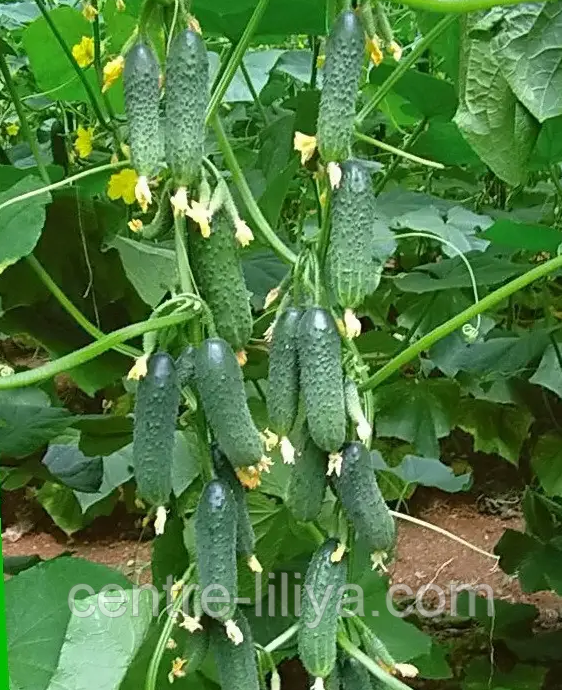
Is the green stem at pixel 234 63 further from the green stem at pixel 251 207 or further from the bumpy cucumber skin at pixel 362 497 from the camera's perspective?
the bumpy cucumber skin at pixel 362 497

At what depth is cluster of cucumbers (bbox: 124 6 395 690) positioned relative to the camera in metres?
0.67

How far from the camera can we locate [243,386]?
0.72m

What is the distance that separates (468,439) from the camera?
108 inches

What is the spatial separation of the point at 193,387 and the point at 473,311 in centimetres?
21

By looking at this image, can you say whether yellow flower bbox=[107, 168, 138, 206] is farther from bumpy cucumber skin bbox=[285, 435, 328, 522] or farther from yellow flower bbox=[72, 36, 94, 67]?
bumpy cucumber skin bbox=[285, 435, 328, 522]

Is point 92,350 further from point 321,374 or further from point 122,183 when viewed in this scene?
point 122,183

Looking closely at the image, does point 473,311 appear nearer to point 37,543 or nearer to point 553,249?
point 553,249

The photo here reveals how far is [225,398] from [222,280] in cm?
9

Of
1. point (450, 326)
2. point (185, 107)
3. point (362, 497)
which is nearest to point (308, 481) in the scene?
point (362, 497)

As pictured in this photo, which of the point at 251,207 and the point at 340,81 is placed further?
the point at 251,207

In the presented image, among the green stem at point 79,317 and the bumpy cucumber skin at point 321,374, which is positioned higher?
the bumpy cucumber skin at point 321,374

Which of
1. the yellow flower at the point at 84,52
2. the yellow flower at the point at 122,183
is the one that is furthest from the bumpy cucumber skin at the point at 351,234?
the yellow flower at the point at 84,52

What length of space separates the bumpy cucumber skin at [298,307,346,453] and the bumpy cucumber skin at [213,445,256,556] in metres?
0.08

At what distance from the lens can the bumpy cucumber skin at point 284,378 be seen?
72 cm
